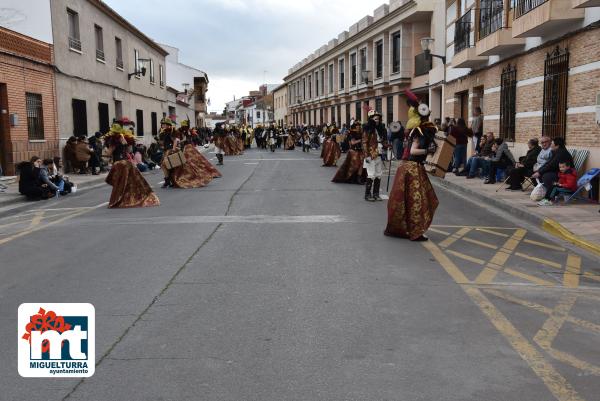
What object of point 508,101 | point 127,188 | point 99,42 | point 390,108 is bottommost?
point 127,188

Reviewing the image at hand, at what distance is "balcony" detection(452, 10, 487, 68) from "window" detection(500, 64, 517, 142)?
4.92 ft

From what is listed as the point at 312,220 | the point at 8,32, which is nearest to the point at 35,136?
the point at 8,32

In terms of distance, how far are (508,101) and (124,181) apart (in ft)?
36.8

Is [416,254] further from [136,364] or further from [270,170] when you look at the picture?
[270,170]

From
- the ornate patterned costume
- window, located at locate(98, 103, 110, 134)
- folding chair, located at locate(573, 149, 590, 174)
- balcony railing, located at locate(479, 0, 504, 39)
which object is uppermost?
balcony railing, located at locate(479, 0, 504, 39)

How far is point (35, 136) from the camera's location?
18.1 m

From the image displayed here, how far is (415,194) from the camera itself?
7.94 meters

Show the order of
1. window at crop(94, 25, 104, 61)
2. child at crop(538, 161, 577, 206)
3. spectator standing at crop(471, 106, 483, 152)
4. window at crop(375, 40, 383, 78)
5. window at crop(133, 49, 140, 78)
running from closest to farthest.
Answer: child at crop(538, 161, 577, 206) < spectator standing at crop(471, 106, 483, 152) < window at crop(94, 25, 104, 61) < window at crop(133, 49, 140, 78) < window at crop(375, 40, 383, 78)

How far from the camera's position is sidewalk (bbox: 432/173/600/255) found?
8180mm

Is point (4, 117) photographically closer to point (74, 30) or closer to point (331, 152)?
point (74, 30)

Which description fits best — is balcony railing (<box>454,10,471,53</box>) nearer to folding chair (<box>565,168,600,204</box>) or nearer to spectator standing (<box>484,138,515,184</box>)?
spectator standing (<box>484,138,515,184</box>)

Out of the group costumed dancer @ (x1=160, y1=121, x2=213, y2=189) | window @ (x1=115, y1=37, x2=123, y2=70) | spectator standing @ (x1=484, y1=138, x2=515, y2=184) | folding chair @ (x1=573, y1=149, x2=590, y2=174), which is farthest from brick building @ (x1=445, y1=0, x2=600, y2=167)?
window @ (x1=115, y1=37, x2=123, y2=70)

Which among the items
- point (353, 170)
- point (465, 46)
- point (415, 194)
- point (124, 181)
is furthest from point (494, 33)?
point (124, 181)

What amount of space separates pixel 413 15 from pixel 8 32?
773 inches
